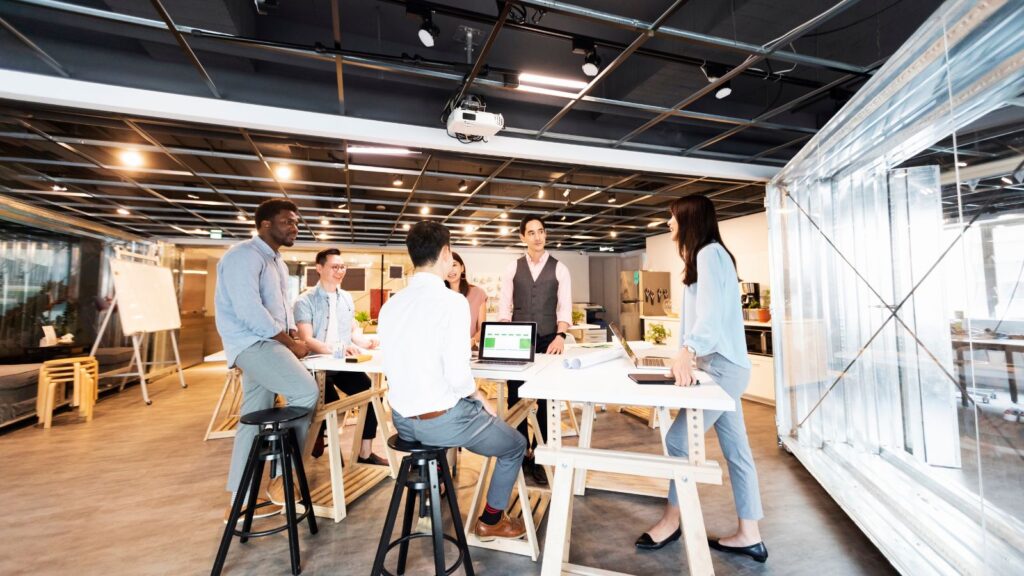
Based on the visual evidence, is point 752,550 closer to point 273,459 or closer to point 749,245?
point 273,459

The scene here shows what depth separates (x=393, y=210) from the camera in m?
7.68

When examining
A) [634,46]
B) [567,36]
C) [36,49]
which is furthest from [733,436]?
[36,49]

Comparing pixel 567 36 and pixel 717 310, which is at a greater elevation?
pixel 567 36

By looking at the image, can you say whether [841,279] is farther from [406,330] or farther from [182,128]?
[182,128]

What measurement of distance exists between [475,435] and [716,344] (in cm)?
111

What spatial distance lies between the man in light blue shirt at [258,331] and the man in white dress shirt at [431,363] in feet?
2.96

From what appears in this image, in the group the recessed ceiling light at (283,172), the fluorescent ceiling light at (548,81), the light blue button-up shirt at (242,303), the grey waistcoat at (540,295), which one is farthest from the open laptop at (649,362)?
the recessed ceiling light at (283,172)

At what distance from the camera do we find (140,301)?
605 centimetres

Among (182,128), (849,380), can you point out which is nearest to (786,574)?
(849,380)

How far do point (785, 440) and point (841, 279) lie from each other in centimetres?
151

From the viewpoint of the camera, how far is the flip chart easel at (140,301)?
18.4 ft

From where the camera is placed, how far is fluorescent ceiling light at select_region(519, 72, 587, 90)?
337 centimetres

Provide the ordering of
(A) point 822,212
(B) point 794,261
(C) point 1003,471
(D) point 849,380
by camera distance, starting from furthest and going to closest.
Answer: (B) point 794,261 < (A) point 822,212 < (D) point 849,380 < (C) point 1003,471

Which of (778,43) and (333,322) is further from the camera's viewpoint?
(333,322)
